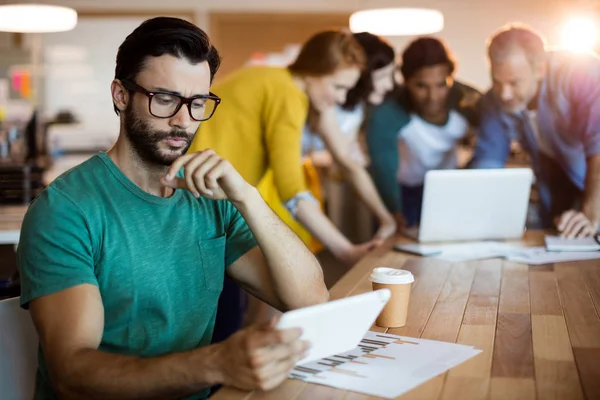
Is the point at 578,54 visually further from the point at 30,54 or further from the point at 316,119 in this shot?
the point at 30,54

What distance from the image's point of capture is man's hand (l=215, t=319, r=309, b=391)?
1.15 metres

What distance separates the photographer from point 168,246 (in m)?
1.59

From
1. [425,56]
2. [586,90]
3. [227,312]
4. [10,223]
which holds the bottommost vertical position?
[227,312]

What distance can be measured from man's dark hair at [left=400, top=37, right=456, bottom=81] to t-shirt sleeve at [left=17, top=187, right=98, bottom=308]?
2.18 m

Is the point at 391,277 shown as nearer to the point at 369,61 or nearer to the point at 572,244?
the point at 572,244

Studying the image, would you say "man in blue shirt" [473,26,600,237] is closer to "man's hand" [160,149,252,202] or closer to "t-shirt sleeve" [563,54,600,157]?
"t-shirt sleeve" [563,54,600,157]

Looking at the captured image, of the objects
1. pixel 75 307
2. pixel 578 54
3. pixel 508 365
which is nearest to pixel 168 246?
pixel 75 307

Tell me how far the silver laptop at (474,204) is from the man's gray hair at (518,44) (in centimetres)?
65

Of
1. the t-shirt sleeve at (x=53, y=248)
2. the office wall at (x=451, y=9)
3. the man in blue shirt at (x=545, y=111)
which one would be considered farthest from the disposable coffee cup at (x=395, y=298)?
the office wall at (x=451, y=9)

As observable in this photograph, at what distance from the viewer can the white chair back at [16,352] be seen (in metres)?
1.52

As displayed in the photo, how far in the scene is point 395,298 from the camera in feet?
5.25

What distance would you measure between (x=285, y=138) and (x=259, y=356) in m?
1.59

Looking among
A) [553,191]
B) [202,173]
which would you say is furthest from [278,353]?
[553,191]

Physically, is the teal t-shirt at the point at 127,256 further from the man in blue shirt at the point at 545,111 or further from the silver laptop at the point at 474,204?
the man in blue shirt at the point at 545,111
